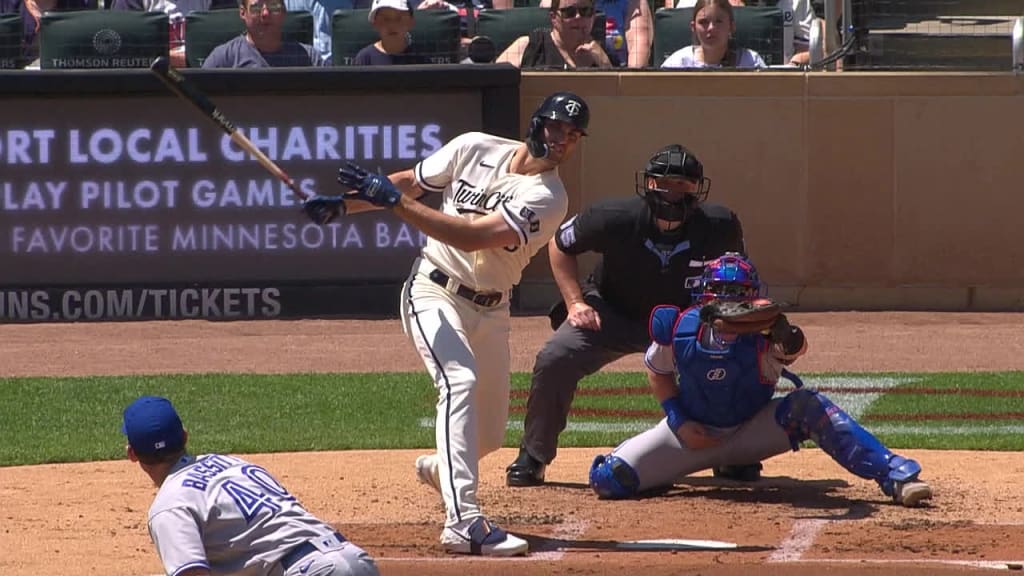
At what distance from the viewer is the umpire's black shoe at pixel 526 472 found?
798cm

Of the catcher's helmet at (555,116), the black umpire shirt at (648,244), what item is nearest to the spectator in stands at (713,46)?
the black umpire shirt at (648,244)

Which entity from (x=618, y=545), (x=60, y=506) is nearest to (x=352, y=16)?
(x=60, y=506)

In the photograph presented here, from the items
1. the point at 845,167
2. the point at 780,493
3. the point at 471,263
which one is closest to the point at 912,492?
the point at 780,493

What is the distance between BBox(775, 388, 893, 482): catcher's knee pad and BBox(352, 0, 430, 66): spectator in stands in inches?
269

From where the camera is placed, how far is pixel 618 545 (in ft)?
22.0

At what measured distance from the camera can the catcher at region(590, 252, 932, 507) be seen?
7.21 meters

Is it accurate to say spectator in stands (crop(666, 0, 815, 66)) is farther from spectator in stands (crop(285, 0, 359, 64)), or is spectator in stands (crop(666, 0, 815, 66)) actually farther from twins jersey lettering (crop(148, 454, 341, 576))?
twins jersey lettering (crop(148, 454, 341, 576))

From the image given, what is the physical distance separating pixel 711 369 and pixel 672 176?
84 centimetres

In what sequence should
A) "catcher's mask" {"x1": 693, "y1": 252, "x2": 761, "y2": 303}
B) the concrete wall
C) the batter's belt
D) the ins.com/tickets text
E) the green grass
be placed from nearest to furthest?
the batter's belt
"catcher's mask" {"x1": 693, "y1": 252, "x2": 761, "y2": 303}
the green grass
the ins.com/tickets text
the concrete wall

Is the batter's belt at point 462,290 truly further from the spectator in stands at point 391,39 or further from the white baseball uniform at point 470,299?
the spectator in stands at point 391,39

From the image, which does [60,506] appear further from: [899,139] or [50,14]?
[899,139]

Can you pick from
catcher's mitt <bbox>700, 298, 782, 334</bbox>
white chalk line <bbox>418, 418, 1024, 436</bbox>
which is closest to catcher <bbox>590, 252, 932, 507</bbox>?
catcher's mitt <bbox>700, 298, 782, 334</bbox>

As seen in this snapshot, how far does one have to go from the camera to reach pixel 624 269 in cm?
786

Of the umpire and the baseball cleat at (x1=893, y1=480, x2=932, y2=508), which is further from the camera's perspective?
the umpire
